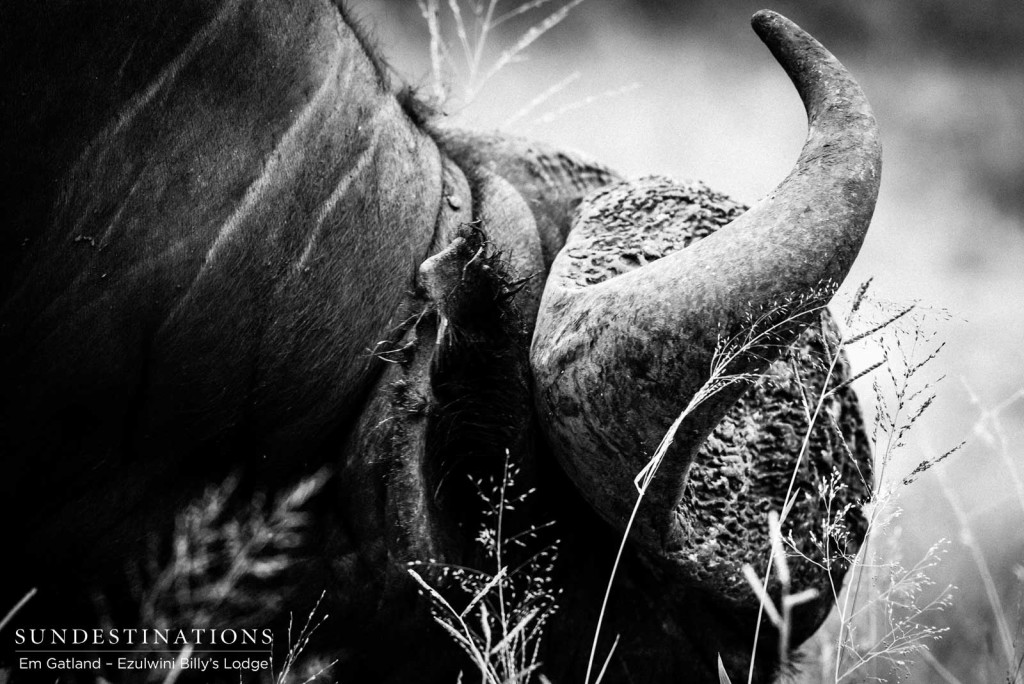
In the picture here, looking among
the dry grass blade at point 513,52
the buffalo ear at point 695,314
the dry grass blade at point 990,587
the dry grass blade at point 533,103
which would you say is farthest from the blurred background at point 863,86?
the buffalo ear at point 695,314

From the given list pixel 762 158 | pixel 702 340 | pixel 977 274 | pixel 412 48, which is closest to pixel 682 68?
pixel 762 158

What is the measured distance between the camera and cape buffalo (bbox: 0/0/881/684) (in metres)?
1.39

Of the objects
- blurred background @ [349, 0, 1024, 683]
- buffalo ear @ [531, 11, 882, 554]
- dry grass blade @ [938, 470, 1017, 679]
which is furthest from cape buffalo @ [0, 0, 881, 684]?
blurred background @ [349, 0, 1024, 683]

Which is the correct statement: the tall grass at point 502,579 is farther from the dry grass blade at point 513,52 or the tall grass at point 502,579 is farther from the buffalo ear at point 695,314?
the dry grass blade at point 513,52

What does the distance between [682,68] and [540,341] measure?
18.9ft

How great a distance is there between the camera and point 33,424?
150cm

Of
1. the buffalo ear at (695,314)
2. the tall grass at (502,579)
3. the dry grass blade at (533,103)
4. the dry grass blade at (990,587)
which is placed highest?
the dry grass blade at (533,103)

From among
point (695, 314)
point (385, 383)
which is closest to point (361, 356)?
point (385, 383)

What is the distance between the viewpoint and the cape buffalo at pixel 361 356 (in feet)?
4.57

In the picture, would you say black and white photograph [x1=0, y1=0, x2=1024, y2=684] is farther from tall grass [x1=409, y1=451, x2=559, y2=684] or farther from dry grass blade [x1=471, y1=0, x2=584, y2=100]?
dry grass blade [x1=471, y1=0, x2=584, y2=100]

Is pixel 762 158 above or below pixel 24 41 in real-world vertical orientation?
above

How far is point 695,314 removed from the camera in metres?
1.31

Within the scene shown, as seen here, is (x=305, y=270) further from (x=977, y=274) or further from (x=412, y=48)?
(x=977, y=274)

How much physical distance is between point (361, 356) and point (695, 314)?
738 millimetres
